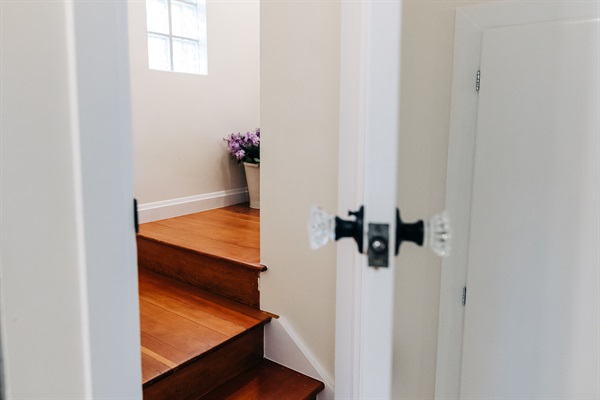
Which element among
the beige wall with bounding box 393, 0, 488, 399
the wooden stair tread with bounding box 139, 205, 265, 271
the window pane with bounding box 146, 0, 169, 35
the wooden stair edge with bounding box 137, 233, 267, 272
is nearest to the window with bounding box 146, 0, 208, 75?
the window pane with bounding box 146, 0, 169, 35

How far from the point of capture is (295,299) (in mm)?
1595

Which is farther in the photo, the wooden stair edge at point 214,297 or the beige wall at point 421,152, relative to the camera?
the wooden stair edge at point 214,297

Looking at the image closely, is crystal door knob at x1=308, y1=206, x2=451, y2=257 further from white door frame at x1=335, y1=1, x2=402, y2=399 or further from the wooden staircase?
the wooden staircase

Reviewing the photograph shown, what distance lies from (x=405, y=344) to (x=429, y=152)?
667 millimetres

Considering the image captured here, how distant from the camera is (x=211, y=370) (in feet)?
4.91

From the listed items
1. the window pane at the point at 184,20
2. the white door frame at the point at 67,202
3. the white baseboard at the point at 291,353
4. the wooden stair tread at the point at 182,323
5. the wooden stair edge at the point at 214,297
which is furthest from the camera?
the window pane at the point at 184,20

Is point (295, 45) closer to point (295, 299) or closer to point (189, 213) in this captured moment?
point (295, 299)

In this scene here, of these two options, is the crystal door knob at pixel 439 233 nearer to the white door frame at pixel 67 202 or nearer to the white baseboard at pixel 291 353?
the white door frame at pixel 67 202

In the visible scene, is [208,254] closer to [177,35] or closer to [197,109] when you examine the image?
[197,109]

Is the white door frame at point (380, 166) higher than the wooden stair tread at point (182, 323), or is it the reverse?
the white door frame at point (380, 166)

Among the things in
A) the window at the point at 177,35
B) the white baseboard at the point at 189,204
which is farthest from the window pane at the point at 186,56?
the white baseboard at the point at 189,204

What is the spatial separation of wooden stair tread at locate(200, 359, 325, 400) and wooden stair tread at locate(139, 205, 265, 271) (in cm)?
38

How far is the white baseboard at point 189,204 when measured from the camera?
2.49m

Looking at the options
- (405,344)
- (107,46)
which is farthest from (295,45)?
(405,344)
